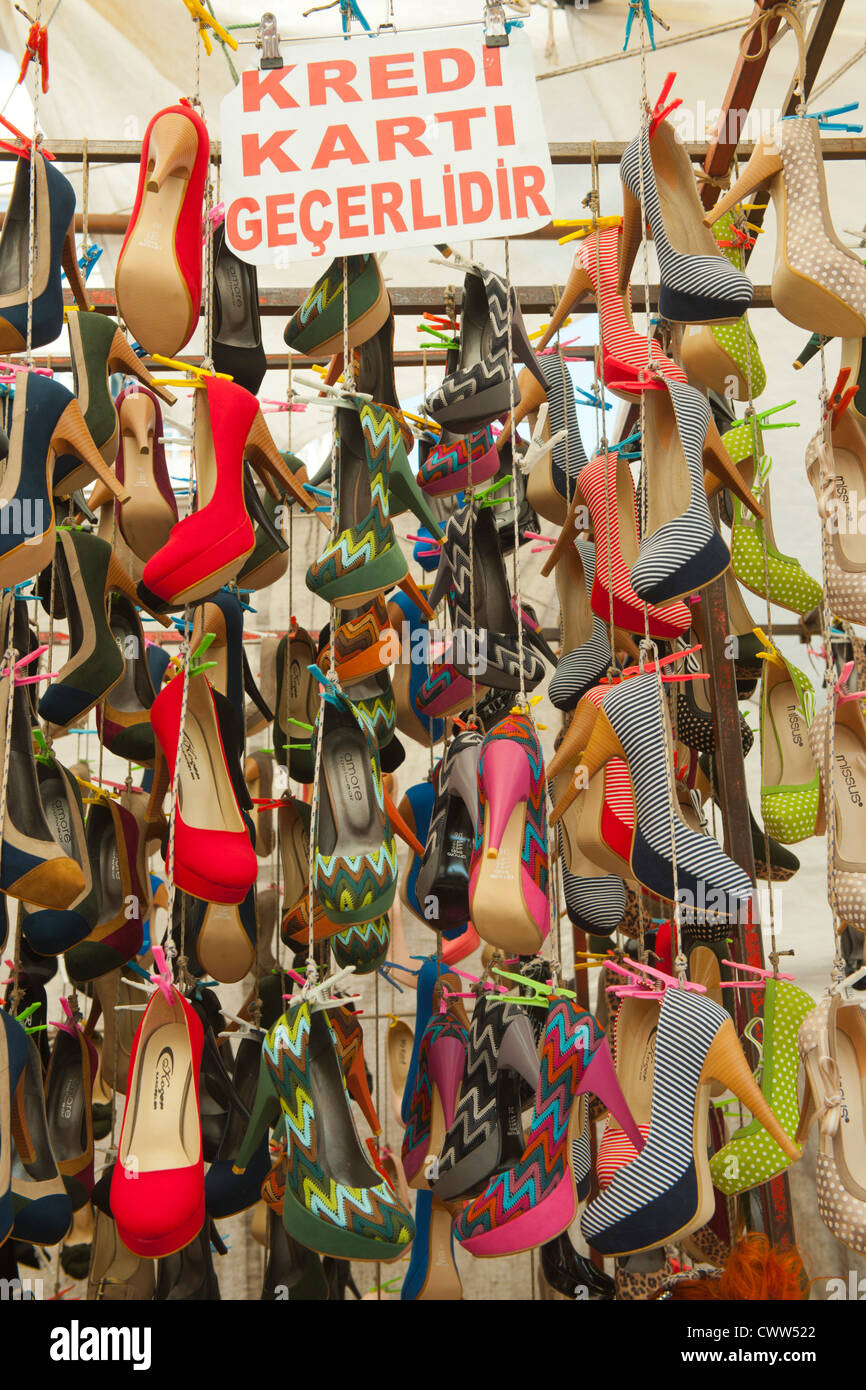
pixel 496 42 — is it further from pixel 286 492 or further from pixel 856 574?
pixel 856 574

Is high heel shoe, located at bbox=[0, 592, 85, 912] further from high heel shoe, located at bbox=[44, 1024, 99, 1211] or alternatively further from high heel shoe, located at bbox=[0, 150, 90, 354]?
high heel shoe, located at bbox=[44, 1024, 99, 1211]

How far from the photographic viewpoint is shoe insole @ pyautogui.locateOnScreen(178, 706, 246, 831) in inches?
85.1

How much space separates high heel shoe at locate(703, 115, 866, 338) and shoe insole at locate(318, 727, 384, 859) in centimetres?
100

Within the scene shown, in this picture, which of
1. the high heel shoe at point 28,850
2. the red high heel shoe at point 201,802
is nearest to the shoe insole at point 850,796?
the red high heel shoe at point 201,802

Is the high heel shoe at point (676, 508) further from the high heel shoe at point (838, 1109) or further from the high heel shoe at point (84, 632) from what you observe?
the high heel shoe at point (84, 632)

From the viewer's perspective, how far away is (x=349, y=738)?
2.20 metres

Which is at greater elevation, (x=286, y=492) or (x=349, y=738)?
(x=286, y=492)

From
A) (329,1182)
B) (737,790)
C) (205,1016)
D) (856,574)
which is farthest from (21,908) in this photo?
(856,574)

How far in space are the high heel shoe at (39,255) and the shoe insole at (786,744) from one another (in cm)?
162

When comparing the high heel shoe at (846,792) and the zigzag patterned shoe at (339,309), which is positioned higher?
the zigzag patterned shoe at (339,309)

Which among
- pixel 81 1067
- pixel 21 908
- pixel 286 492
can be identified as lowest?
pixel 81 1067

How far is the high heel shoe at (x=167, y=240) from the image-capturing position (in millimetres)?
1939

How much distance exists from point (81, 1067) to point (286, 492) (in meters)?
1.31

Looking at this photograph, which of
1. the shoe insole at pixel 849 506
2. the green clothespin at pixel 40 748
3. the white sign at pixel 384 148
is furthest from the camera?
the green clothespin at pixel 40 748
